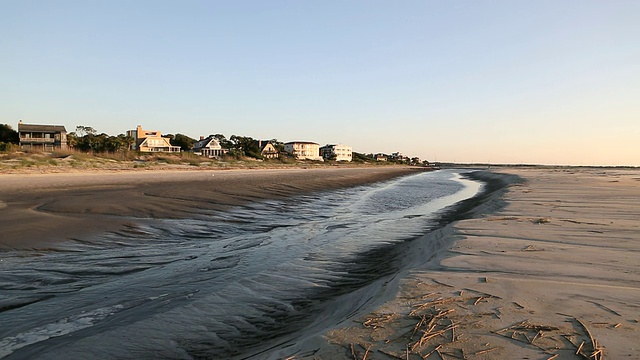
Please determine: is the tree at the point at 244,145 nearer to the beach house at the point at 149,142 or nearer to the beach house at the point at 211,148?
the beach house at the point at 211,148

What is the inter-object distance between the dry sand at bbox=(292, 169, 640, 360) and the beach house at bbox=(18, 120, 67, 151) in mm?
69797

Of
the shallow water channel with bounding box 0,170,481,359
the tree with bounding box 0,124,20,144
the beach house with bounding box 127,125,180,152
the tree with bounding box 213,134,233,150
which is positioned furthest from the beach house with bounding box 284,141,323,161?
the shallow water channel with bounding box 0,170,481,359

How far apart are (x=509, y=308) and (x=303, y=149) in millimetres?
131016

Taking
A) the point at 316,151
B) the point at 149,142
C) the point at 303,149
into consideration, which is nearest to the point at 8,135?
the point at 149,142

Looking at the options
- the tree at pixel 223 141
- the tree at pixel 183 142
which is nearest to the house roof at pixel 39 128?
the tree at pixel 183 142

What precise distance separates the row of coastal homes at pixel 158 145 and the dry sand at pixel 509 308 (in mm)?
46064

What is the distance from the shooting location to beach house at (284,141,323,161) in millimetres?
131750

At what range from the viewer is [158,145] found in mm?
82812

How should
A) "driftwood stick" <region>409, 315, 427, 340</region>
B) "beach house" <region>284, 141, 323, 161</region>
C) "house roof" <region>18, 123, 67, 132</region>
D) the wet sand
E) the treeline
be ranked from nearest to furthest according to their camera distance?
"driftwood stick" <region>409, 315, 427, 340</region> < the wet sand < the treeline < "house roof" <region>18, 123, 67, 132</region> < "beach house" <region>284, 141, 323, 161</region>

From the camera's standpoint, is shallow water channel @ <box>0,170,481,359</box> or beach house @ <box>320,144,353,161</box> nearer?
shallow water channel @ <box>0,170,481,359</box>

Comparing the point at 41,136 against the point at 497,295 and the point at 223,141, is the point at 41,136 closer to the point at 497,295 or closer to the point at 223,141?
the point at 223,141

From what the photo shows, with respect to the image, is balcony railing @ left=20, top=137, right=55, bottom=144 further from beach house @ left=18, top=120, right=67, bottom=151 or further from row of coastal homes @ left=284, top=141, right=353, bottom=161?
row of coastal homes @ left=284, top=141, right=353, bottom=161

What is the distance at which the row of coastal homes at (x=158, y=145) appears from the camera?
6084cm

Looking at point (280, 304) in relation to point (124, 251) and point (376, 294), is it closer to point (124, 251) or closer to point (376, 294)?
point (376, 294)
